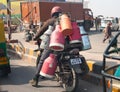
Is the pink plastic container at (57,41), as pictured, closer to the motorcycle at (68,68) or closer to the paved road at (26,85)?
the motorcycle at (68,68)

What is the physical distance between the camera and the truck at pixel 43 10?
28.4 metres

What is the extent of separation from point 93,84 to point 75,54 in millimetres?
1163

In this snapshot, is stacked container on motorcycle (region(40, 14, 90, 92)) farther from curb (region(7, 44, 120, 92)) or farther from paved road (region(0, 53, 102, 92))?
curb (region(7, 44, 120, 92))

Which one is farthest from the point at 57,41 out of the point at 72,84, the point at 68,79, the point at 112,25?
the point at 112,25

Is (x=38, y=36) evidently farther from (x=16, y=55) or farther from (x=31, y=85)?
(x=16, y=55)

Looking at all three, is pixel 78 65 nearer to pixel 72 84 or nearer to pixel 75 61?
pixel 75 61

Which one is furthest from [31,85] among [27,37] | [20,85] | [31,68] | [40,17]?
[40,17]

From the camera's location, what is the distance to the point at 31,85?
8016mm

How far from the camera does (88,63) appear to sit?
8695 millimetres

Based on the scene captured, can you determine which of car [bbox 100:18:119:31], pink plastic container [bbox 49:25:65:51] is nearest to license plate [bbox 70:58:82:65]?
pink plastic container [bbox 49:25:65:51]

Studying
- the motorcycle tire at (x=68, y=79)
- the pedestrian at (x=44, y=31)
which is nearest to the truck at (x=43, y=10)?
the pedestrian at (x=44, y=31)

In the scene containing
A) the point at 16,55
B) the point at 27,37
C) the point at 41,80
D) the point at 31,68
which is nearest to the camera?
the point at 41,80

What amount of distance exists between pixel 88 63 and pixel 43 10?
20216mm

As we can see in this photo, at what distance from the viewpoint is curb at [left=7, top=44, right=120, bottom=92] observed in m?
7.95
